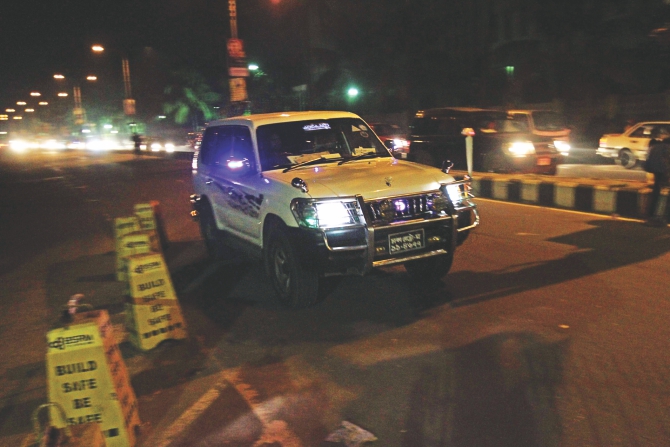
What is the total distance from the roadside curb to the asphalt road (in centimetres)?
139

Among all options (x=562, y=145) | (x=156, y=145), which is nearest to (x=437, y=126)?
(x=562, y=145)

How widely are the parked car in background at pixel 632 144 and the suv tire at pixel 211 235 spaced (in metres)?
15.0

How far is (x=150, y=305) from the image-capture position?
565 cm

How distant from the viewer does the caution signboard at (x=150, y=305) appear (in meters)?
5.58

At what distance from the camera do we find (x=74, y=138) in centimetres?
6850

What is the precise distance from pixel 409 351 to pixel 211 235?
14.3ft

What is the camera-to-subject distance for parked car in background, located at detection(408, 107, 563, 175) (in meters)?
15.7

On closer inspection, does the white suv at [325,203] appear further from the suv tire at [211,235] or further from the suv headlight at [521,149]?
the suv headlight at [521,149]

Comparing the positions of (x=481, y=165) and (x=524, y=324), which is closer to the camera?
(x=524, y=324)

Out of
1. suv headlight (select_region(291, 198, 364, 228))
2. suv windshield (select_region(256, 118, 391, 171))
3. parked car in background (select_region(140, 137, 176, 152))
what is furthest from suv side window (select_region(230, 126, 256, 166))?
parked car in background (select_region(140, 137, 176, 152))

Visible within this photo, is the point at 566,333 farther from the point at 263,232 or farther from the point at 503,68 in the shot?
the point at 503,68

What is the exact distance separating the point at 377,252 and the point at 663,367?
2.53 meters

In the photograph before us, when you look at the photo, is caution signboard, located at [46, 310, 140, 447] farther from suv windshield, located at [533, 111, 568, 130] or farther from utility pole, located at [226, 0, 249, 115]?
suv windshield, located at [533, 111, 568, 130]

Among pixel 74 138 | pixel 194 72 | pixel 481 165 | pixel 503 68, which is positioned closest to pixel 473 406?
pixel 481 165
